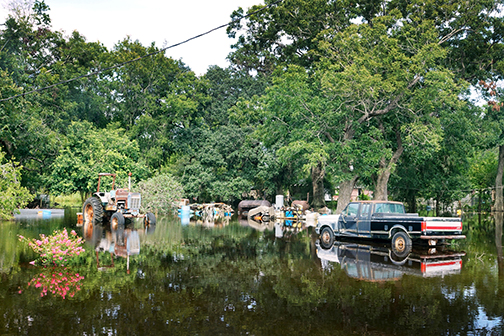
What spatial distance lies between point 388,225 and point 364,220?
3.84ft

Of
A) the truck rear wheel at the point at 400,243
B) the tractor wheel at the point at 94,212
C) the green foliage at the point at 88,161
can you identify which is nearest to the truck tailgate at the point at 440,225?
the truck rear wheel at the point at 400,243

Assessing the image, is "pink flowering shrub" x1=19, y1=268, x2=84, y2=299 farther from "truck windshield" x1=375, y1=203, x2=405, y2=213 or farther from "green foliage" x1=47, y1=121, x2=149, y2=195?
"green foliage" x1=47, y1=121, x2=149, y2=195

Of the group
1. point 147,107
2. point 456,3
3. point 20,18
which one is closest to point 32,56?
point 20,18

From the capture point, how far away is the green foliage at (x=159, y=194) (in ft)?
118

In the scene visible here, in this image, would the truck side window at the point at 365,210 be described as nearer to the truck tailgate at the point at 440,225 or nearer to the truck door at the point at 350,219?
the truck door at the point at 350,219

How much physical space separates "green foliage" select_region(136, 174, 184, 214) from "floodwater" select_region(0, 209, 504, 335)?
70.7 feet

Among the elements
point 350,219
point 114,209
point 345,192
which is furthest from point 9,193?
point 345,192

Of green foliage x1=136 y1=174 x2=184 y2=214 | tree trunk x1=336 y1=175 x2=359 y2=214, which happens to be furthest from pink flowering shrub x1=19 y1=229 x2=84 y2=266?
tree trunk x1=336 y1=175 x2=359 y2=214

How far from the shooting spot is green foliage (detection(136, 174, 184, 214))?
36000 millimetres

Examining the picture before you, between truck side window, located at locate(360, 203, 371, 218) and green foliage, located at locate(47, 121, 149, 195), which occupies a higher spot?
green foliage, located at locate(47, 121, 149, 195)

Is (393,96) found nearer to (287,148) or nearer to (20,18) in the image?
(287,148)

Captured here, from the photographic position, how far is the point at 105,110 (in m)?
52.4

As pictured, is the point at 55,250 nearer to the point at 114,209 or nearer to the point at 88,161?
the point at 114,209

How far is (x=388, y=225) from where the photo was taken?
597 inches
